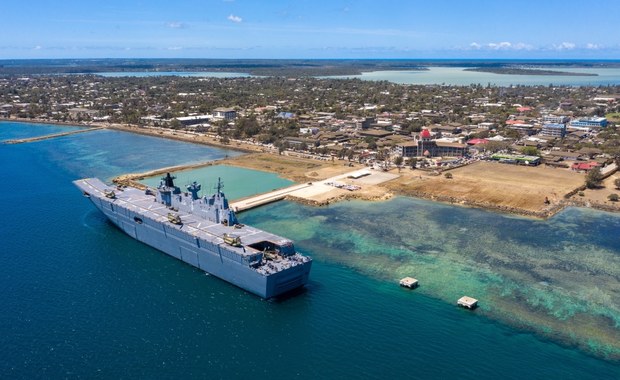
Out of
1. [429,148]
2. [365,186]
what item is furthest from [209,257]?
[429,148]

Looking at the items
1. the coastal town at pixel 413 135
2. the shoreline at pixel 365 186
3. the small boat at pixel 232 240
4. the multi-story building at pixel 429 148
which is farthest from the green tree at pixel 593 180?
the small boat at pixel 232 240

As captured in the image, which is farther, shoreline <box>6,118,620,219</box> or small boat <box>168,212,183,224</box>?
shoreline <box>6,118,620,219</box>

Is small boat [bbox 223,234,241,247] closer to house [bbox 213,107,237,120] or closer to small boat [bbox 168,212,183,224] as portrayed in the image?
small boat [bbox 168,212,183,224]

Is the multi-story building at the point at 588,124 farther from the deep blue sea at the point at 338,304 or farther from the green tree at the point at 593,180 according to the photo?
the deep blue sea at the point at 338,304

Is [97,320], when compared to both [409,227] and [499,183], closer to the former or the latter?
[409,227]

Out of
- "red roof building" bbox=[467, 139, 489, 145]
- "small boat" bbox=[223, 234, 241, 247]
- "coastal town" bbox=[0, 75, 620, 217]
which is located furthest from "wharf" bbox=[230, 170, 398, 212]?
"red roof building" bbox=[467, 139, 489, 145]

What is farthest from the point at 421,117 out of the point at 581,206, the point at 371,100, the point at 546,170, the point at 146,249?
the point at 146,249
